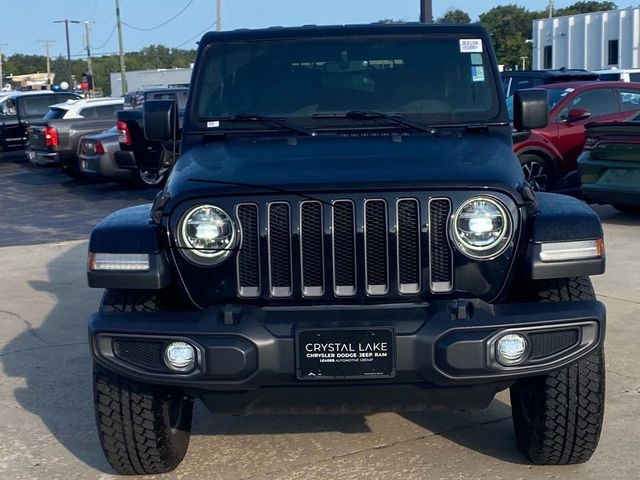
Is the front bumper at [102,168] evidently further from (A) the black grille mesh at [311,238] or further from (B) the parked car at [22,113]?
(A) the black grille mesh at [311,238]

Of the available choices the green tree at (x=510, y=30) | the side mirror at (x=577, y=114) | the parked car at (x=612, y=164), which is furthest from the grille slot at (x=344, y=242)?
the green tree at (x=510, y=30)

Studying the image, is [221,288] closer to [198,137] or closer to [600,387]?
[198,137]

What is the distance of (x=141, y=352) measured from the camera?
3.81 metres

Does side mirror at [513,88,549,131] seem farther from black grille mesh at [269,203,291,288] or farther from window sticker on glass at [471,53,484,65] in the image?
black grille mesh at [269,203,291,288]

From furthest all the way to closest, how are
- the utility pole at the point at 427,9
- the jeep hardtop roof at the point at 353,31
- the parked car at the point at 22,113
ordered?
1. the parked car at the point at 22,113
2. the utility pole at the point at 427,9
3. the jeep hardtop roof at the point at 353,31

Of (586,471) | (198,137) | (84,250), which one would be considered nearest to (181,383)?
(198,137)

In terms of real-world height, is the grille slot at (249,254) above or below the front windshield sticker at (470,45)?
below

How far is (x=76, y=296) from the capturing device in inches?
330

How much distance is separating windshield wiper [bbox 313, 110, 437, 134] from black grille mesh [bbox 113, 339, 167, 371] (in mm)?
1570

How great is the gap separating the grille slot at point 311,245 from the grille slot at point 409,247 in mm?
312

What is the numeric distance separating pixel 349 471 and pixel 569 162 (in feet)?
29.7

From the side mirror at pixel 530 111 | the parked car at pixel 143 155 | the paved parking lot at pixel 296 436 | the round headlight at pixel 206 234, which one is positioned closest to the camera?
the round headlight at pixel 206 234

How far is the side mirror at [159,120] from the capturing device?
5273 millimetres

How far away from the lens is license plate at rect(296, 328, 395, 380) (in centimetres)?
368
